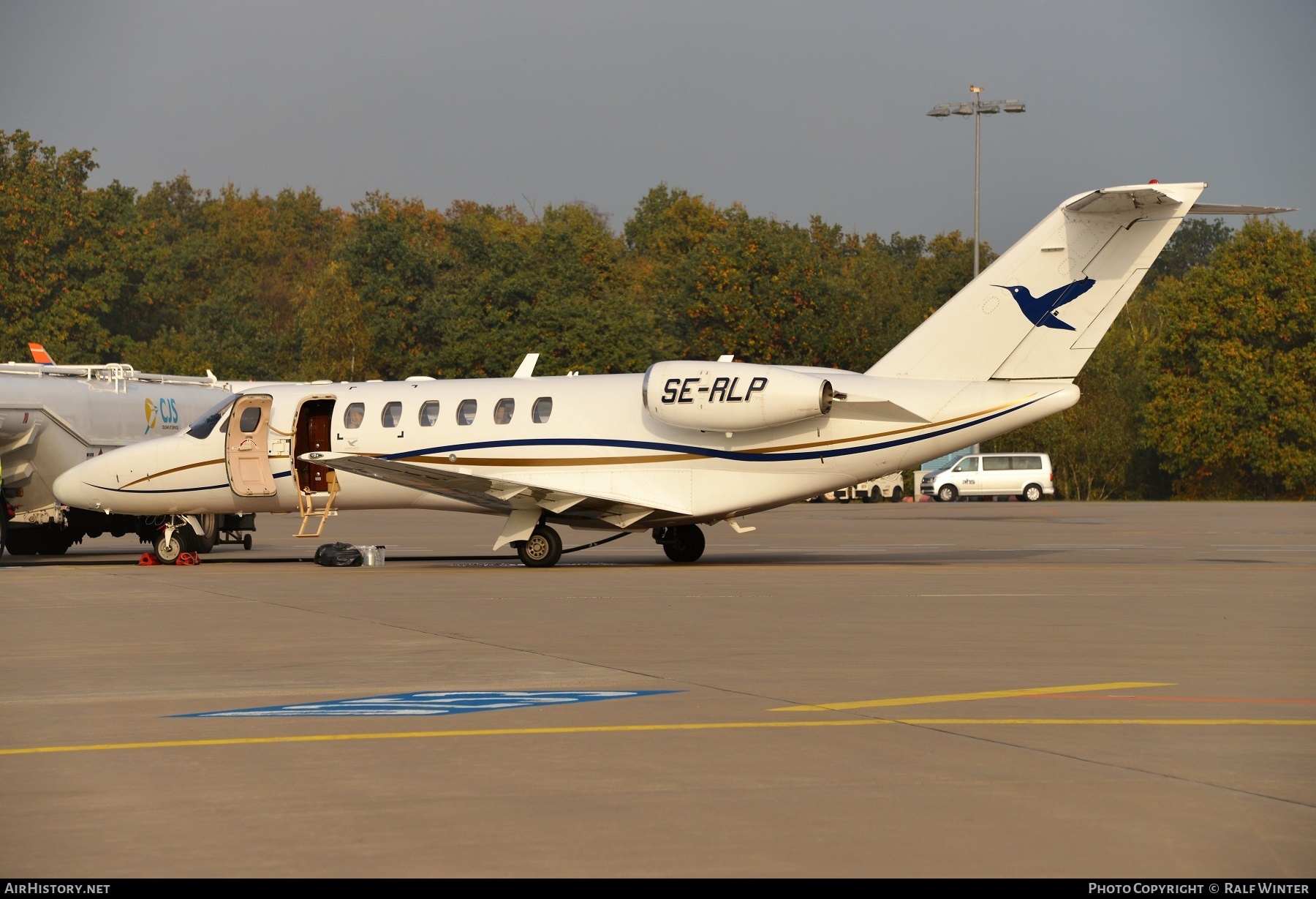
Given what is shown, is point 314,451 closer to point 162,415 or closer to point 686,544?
point 686,544

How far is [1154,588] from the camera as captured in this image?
18.8 meters

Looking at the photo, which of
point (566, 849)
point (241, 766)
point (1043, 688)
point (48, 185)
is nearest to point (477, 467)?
point (1043, 688)

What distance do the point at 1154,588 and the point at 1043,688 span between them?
29.4ft

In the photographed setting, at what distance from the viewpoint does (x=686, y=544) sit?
2500cm

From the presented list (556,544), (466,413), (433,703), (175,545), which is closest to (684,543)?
(556,544)

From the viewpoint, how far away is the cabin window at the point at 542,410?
78.6ft

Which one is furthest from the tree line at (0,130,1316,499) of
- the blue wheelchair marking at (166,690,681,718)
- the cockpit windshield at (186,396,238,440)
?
the blue wheelchair marking at (166,690,681,718)

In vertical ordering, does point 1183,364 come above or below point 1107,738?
above

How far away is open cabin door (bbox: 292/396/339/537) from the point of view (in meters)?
25.2

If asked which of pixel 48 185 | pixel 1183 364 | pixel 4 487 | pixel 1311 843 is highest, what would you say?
pixel 48 185

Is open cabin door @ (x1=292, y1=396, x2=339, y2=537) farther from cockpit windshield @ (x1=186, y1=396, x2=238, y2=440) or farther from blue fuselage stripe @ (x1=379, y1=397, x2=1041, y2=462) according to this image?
blue fuselage stripe @ (x1=379, y1=397, x2=1041, y2=462)

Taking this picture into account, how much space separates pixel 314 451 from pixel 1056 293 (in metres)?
12.5

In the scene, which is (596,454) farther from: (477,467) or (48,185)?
(48,185)

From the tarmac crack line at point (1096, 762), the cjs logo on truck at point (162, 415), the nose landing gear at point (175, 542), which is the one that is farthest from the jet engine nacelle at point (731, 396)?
the tarmac crack line at point (1096, 762)
